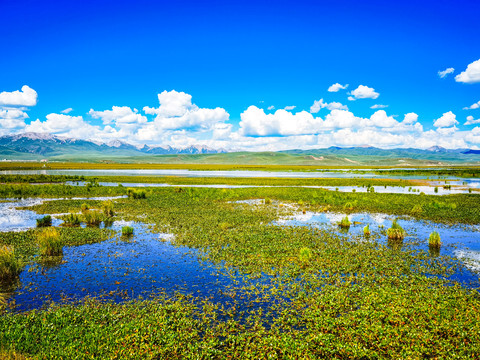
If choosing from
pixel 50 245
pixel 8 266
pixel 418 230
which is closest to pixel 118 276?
pixel 8 266

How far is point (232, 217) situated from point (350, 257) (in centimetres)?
1413

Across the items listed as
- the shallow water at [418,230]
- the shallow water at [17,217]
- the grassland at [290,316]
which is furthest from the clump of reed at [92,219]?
the shallow water at [418,230]

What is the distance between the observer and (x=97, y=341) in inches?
384

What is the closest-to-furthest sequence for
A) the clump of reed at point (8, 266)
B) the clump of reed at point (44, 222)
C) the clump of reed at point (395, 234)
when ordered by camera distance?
the clump of reed at point (8, 266)
the clump of reed at point (395, 234)
the clump of reed at point (44, 222)

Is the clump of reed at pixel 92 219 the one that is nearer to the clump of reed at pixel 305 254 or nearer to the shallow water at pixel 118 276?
the shallow water at pixel 118 276

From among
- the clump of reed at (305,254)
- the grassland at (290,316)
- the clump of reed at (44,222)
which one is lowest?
the grassland at (290,316)

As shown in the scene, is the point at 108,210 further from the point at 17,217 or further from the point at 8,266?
the point at 8,266

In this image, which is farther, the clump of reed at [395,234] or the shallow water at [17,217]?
the shallow water at [17,217]

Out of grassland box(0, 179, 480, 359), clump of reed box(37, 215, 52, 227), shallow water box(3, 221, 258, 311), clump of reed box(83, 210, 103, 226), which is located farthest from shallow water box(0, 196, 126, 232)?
shallow water box(3, 221, 258, 311)

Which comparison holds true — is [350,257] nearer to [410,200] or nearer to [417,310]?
[417,310]

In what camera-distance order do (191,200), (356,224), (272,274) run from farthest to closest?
(191,200) → (356,224) → (272,274)

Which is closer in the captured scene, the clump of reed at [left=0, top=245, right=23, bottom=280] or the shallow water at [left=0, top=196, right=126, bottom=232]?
the clump of reed at [left=0, top=245, right=23, bottom=280]

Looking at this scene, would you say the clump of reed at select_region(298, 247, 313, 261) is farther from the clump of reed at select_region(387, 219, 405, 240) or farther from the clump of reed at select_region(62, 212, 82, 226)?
the clump of reed at select_region(62, 212, 82, 226)

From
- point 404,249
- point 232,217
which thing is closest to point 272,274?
point 404,249
